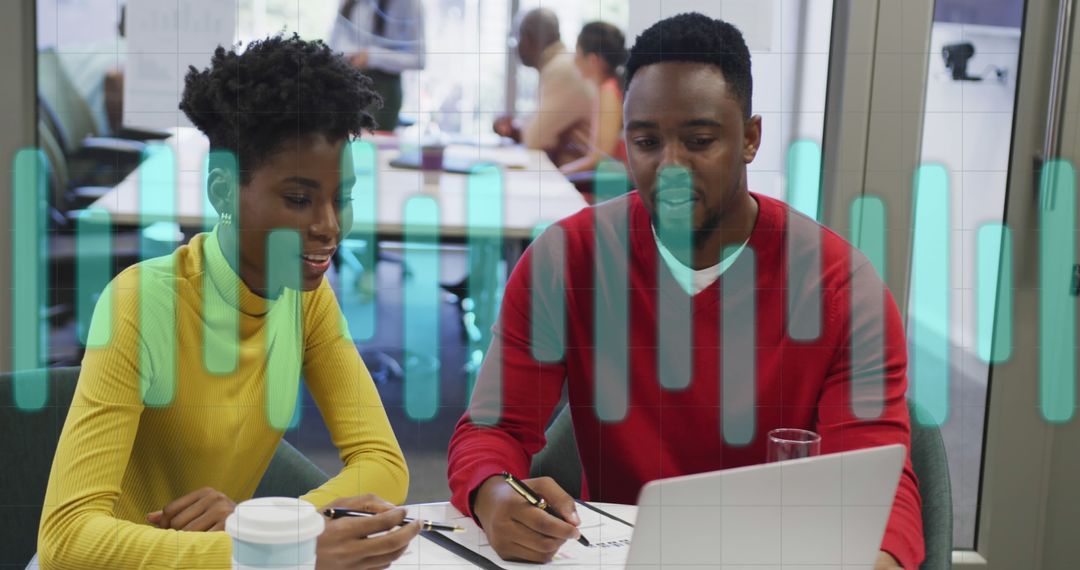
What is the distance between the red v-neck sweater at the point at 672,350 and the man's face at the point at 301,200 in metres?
0.29

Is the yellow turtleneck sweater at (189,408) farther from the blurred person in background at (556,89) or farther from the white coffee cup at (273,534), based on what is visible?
the blurred person in background at (556,89)

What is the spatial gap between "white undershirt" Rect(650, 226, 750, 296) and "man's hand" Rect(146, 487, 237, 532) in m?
0.64

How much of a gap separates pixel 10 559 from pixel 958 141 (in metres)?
1.77

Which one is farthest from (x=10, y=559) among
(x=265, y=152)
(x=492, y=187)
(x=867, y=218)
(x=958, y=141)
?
(x=958, y=141)

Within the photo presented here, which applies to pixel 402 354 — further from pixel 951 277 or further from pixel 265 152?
pixel 265 152

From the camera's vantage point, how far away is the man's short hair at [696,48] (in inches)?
57.2

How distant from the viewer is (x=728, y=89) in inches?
57.4
